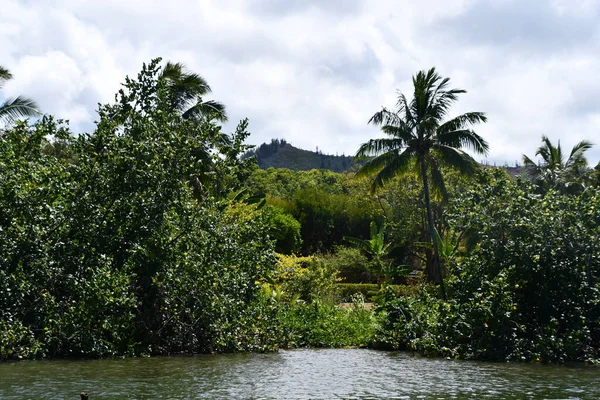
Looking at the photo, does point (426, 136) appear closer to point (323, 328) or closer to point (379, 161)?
point (379, 161)

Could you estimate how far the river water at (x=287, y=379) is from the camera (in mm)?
11422

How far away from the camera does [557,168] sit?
4309 cm

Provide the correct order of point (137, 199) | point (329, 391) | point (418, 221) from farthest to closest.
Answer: point (418, 221) → point (137, 199) → point (329, 391)

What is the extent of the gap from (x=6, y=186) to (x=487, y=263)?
12172 mm

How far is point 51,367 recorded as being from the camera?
46.0 ft

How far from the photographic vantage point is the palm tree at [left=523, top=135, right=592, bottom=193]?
4112cm

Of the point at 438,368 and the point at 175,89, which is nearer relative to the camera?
the point at 438,368

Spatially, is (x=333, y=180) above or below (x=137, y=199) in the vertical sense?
above

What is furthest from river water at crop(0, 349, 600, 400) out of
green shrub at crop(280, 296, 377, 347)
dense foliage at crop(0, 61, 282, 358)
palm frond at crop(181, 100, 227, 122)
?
palm frond at crop(181, 100, 227, 122)

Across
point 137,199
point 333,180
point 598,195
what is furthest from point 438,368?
point 333,180

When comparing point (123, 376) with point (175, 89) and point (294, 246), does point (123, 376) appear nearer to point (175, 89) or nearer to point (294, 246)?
point (175, 89)

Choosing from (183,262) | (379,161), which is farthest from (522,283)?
(379,161)

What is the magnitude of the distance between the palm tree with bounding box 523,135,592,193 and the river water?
89.9 feet

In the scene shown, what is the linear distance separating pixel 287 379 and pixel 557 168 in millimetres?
34506
